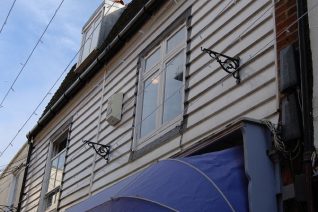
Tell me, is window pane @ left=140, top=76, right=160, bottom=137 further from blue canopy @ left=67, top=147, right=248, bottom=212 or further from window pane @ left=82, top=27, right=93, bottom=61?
window pane @ left=82, top=27, right=93, bottom=61

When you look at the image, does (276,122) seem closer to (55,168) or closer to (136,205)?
(136,205)

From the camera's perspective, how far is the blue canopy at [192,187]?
153 inches

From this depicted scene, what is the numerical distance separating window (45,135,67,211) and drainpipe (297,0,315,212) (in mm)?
7095

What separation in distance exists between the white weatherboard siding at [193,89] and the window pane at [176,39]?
247 mm

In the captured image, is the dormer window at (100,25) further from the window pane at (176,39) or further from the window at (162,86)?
the window pane at (176,39)

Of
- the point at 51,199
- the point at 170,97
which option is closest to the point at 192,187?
the point at 170,97

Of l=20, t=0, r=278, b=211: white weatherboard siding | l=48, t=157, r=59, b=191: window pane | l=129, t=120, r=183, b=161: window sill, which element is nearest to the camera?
l=20, t=0, r=278, b=211: white weatherboard siding

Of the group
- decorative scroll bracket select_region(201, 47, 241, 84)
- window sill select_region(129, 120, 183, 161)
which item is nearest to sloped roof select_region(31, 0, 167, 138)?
window sill select_region(129, 120, 183, 161)

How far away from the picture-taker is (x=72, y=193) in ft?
29.8

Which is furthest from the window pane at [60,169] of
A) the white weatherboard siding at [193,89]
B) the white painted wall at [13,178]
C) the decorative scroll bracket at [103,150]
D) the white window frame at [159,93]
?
the white window frame at [159,93]

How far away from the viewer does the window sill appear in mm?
6319

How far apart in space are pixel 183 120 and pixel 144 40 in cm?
241

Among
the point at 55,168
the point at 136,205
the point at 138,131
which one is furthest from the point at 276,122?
the point at 55,168

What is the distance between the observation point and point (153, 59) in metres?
7.84
